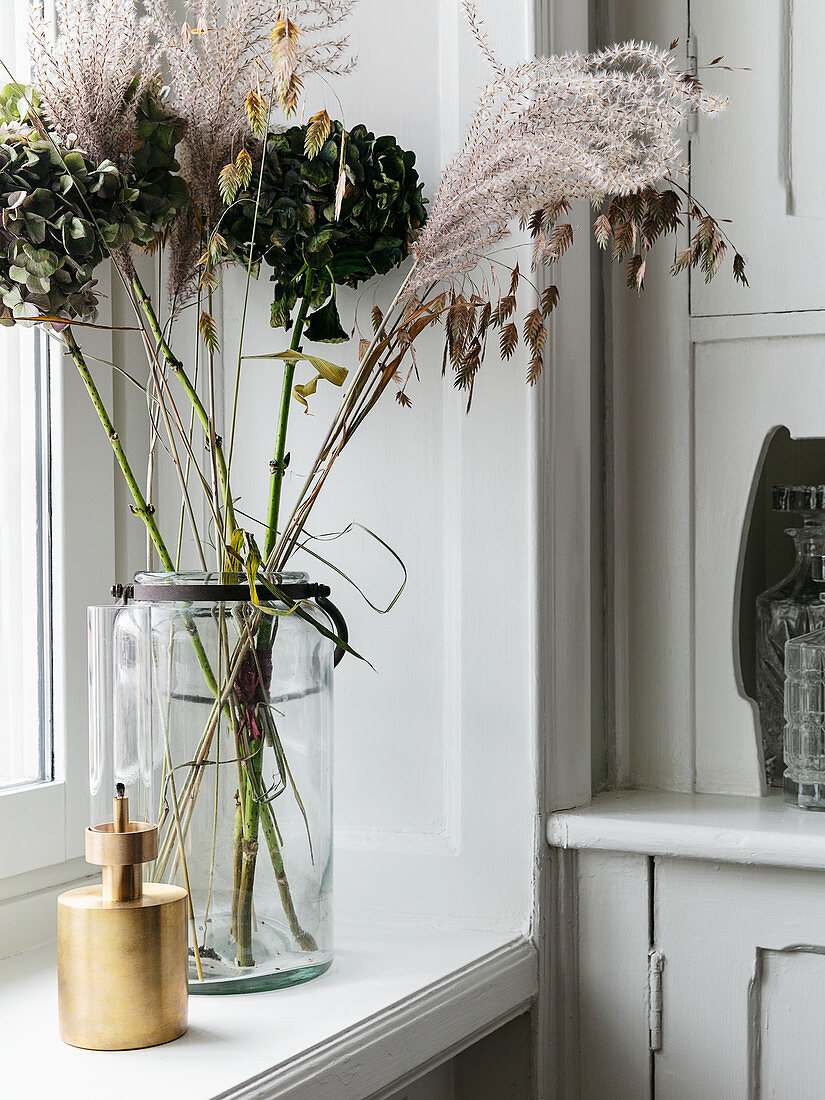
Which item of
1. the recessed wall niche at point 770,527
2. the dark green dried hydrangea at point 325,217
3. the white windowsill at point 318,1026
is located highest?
the dark green dried hydrangea at point 325,217

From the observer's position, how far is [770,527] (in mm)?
1260

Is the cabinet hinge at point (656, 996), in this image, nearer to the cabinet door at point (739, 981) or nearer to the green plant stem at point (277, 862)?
the cabinet door at point (739, 981)

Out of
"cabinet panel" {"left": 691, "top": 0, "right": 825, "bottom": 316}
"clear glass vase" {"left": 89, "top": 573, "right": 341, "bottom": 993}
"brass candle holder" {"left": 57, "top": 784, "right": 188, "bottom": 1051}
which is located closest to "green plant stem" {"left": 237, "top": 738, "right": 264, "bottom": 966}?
"clear glass vase" {"left": 89, "top": 573, "right": 341, "bottom": 993}

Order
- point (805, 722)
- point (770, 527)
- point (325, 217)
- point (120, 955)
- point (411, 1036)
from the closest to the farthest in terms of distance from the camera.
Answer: point (120, 955) → point (411, 1036) → point (325, 217) → point (805, 722) → point (770, 527)

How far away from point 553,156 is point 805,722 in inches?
22.7

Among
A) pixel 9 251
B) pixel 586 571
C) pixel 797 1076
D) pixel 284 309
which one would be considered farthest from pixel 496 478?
pixel 797 1076

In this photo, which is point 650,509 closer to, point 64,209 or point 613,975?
point 613,975

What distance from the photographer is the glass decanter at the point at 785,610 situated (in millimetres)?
1147

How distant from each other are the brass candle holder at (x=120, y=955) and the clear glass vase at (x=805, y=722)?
0.59 metres

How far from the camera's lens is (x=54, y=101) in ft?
2.94

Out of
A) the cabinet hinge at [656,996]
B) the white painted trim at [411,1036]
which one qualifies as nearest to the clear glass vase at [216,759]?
the white painted trim at [411,1036]

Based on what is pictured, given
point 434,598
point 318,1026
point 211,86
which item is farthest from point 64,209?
point 318,1026

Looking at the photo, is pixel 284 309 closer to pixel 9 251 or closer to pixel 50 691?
pixel 9 251

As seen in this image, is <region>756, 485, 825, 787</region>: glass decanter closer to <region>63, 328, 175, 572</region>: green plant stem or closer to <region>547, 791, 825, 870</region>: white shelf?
<region>547, 791, 825, 870</region>: white shelf
